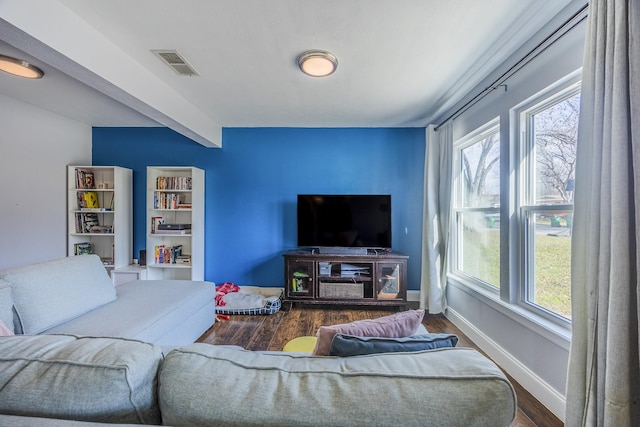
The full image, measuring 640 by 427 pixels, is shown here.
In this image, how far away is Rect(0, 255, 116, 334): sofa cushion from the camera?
1.54m

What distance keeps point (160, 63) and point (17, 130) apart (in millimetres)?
2113

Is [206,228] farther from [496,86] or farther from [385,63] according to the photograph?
[496,86]

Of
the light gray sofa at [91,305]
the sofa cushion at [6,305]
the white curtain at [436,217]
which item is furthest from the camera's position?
the white curtain at [436,217]

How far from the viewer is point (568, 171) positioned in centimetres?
165

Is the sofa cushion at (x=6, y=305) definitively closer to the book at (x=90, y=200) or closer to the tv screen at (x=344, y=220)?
the book at (x=90, y=200)

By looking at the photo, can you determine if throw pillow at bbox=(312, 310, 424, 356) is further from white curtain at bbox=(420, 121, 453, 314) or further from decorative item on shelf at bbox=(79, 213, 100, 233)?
decorative item on shelf at bbox=(79, 213, 100, 233)

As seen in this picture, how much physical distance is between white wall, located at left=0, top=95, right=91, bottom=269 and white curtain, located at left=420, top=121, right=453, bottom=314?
449cm

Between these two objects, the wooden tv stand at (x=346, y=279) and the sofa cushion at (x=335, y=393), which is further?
the wooden tv stand at (x=346, y=279)

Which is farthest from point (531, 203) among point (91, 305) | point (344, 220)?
point (91, 305)

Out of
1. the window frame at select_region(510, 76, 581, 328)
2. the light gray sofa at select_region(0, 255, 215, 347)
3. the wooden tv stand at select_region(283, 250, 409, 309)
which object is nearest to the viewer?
the light gray sofa at select_region(0, 255, 215, 347)

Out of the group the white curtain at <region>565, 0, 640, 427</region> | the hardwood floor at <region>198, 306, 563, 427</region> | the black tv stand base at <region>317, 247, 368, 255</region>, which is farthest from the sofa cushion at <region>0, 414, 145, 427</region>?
the black tv stand base at <region>317, 247, 368, 255</region>

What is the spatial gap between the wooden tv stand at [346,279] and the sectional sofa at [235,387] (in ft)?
7.87

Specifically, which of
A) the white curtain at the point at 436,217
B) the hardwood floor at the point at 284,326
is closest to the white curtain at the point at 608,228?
the hardwood floor at the point at 284,326

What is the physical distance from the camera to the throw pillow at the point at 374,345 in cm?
85
